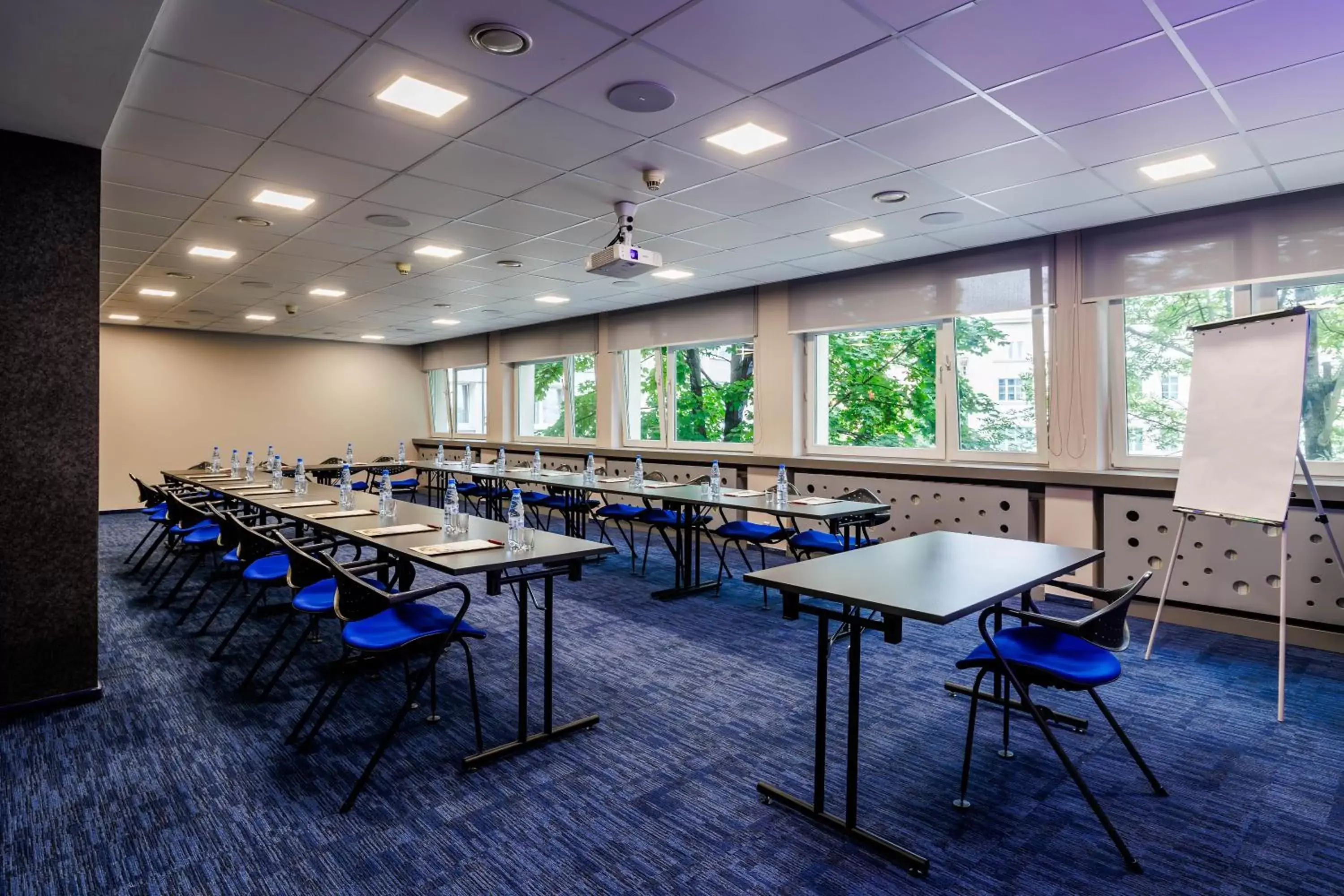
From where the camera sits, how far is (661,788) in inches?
98.8

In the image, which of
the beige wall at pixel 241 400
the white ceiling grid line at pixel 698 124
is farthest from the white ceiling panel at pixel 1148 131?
the beige wall at pixel 241 400

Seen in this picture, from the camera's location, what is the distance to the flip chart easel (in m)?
3.38

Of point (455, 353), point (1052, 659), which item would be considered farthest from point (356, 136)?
point (455, 353)

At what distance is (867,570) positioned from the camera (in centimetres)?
257

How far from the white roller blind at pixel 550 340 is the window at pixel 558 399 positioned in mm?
238

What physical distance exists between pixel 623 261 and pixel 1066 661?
11.0 feet

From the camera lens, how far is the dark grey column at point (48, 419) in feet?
10.2

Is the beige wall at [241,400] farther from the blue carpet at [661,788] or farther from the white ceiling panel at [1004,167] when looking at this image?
the white ceiling panel at [1004,167]

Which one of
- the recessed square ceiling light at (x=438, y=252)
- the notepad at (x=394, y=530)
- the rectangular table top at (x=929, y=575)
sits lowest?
the rectangular table top at (x=929, y=575)

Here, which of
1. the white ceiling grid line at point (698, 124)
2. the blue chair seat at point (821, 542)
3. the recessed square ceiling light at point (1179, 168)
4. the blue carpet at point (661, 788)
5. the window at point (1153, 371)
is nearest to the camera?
the blue carpet at point (661, 788)

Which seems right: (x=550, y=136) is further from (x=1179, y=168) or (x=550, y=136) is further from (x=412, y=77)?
(x=1179, y=168)

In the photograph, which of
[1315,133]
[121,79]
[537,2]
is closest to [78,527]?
[121,79]

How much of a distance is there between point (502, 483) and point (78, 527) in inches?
198

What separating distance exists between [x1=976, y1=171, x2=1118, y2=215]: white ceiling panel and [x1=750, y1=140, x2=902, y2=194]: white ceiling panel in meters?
0.90
